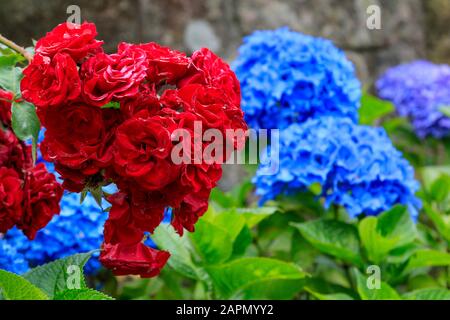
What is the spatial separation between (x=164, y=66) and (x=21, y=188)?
17.6 inches

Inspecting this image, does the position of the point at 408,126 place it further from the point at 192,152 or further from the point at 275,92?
the point at 192,152

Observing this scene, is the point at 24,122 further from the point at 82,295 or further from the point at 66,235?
the point at 66,235

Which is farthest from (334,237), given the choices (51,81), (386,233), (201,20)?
(201,20)

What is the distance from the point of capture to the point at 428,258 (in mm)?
1898

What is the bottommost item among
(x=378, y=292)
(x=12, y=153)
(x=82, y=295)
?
(x=82, y=295)

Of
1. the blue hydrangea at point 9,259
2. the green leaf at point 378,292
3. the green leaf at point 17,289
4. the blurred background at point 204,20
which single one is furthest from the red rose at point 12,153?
the blurred background at point 204,20

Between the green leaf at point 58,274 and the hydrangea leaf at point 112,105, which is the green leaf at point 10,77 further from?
the green leaf at point 58,274

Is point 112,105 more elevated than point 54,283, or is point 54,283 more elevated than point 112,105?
point 112,105

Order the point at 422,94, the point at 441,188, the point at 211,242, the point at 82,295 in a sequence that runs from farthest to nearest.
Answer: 1. the point at 422,94
2. the point at 441,188
3. the point at 211,242
4. the point at 82,295

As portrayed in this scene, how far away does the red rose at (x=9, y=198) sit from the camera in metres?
1.43

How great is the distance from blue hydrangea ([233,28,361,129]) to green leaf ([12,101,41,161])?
38.1 inches

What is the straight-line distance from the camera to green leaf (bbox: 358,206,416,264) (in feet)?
6.22

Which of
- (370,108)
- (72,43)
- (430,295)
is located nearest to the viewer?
(72,43)

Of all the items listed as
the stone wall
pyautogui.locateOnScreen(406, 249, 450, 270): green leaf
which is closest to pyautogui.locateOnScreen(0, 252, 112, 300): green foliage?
pyautogui.locateOnScreen(406, 249, 450, 270): green leaf
